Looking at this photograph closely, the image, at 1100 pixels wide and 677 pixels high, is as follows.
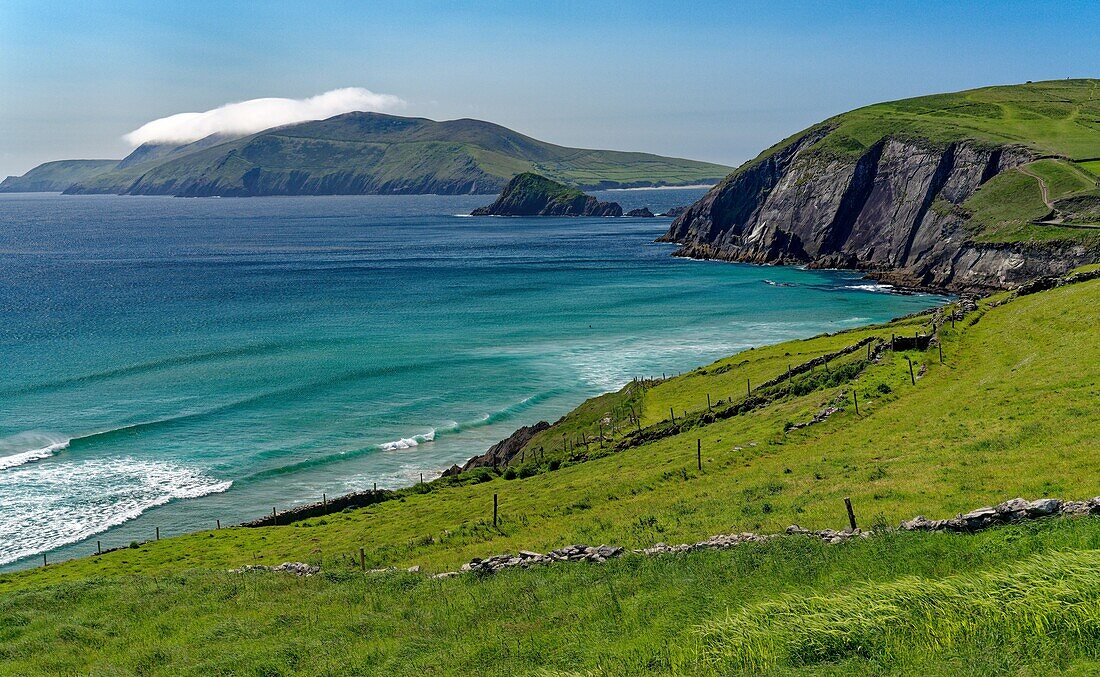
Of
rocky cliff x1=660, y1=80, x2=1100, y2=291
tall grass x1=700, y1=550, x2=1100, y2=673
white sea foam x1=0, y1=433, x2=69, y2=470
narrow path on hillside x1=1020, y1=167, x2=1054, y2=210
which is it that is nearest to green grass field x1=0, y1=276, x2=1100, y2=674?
tall grass x1=700, y1=550, x2=1100, y2=673

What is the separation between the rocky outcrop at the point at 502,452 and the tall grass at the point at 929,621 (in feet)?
139

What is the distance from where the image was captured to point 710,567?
23156 mm

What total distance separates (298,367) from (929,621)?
285 feet

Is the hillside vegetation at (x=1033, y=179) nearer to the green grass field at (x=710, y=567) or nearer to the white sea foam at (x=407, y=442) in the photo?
the green grass field at (x=710, y=567)

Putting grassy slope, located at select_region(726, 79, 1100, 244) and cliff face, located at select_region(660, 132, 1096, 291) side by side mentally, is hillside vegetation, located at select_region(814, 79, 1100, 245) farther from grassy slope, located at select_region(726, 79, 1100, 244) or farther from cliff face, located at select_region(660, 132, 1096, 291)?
cliff face, located at select_region(660, 132, 1096, 291)

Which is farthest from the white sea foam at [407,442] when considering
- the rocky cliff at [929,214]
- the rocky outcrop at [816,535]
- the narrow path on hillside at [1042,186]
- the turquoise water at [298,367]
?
the narrow path on hillside at [1042,186]

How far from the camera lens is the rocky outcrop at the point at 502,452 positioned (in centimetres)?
5938

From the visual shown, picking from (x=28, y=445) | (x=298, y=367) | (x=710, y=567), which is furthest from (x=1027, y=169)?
(x=28, y=445)

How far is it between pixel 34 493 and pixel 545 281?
118 metres

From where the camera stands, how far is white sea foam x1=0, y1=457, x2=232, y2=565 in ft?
167

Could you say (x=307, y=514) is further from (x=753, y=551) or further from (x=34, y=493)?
(x=753, y=551)

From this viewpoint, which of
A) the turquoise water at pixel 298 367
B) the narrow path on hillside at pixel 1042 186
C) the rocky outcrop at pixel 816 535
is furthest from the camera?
the narrow path on hillside at pixel 1042 186

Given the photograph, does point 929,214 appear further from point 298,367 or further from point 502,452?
point 502,452

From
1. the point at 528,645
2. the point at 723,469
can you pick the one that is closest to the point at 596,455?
the point at 723,469
